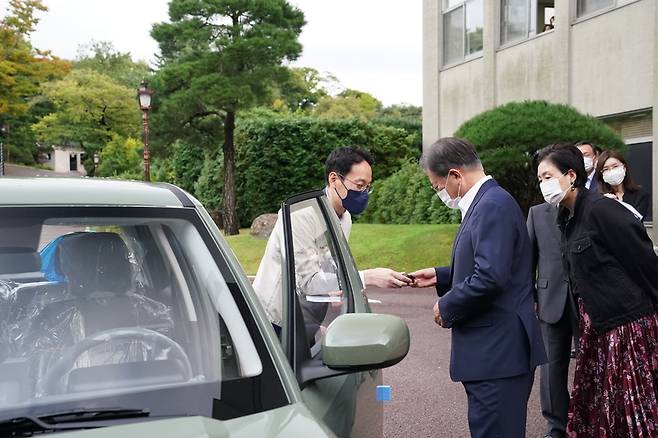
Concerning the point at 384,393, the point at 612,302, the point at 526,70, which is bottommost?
the point at 384,393

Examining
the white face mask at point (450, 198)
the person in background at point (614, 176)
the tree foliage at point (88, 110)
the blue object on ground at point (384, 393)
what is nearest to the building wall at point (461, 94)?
the person in background at point (614, 176)

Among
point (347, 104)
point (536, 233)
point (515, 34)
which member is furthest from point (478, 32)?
point (347, 104)

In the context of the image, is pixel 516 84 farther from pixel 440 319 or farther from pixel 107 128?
pixel 107 128

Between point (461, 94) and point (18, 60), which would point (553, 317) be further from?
point (18, 60)

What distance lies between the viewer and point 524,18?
1680 centimetres

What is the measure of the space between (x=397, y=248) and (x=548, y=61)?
5438mm

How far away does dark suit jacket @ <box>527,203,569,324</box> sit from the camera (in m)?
4.57

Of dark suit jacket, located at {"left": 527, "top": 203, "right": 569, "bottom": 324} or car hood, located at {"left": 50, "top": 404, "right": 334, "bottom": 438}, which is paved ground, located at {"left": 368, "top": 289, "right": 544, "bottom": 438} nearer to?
dark suit jacket, located at {"left": 527, "top": 203, "right": 569, "bottom": 324}

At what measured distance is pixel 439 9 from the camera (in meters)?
19.7

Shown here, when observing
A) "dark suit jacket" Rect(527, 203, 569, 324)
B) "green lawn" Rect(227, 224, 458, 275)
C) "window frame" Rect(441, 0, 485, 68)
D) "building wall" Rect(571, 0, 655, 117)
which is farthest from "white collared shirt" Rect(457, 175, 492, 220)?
"window frame" Rect(441, 0, 485, 68)

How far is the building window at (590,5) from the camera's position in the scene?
13891mm

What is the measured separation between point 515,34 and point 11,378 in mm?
17023

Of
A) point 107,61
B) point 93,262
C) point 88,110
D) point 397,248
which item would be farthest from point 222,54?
point 107,61

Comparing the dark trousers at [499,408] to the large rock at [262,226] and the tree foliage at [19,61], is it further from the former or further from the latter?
the tree foliage at [19,61]
